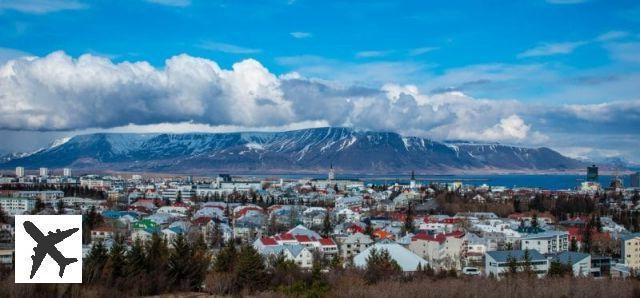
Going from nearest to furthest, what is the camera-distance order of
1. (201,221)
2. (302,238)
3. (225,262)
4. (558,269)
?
(225,262) < (558,269) < (302,238) < (201,221)

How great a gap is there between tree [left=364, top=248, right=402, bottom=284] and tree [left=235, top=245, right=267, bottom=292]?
8.26ft

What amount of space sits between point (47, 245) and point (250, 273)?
10.2m

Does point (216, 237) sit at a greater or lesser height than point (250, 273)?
lesser

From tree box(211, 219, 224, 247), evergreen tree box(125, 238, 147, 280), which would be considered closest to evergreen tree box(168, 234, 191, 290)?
evergreen tree box(125, 238, 147, 280)

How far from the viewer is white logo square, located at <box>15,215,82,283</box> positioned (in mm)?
7062

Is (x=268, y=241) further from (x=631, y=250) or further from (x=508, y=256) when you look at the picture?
(x=631, y=250)

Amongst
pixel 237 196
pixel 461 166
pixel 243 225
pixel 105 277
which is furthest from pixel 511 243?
pixel 461 166

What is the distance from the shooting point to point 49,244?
7.11 metres

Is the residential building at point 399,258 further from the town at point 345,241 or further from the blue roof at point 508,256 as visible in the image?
Answer: the blue roof at point 508,256

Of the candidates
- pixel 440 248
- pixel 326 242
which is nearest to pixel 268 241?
pixel 326 242

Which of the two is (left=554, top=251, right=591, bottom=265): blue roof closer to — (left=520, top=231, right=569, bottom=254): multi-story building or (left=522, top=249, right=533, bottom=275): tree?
(left=522, top=249, right=533, bottom=275): tree

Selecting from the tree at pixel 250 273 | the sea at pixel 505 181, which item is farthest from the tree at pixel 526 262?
the sea at pixel 505 181

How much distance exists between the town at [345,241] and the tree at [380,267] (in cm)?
6

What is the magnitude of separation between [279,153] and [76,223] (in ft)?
582
